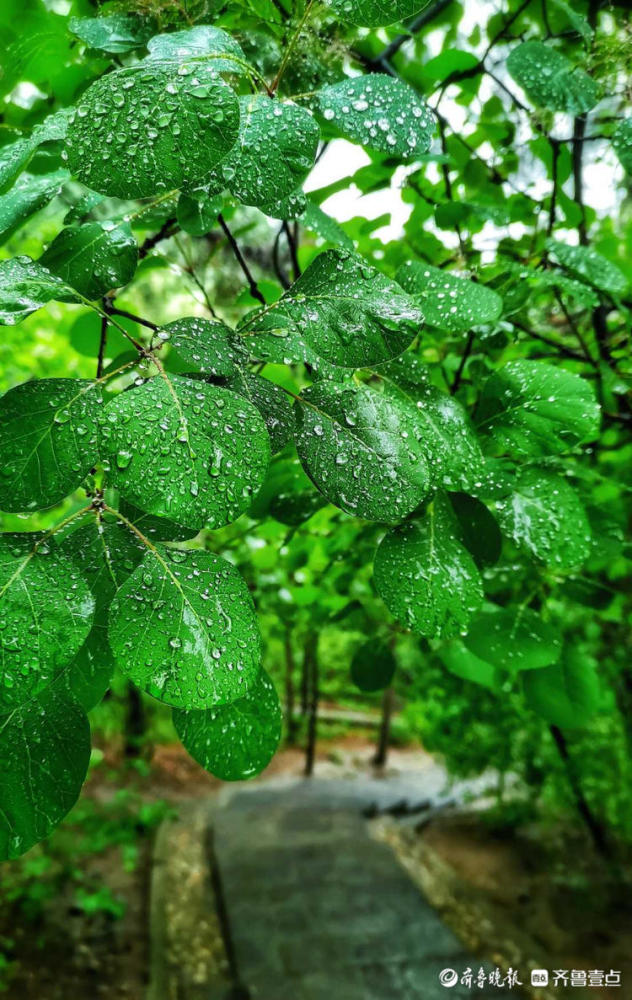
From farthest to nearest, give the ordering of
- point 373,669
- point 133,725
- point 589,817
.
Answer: point 133,725 < point 589,817 < point 373,669

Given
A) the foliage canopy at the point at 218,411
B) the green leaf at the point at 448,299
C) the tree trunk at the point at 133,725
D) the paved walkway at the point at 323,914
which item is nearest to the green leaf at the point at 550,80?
the foliage canopy at the point at 218,411

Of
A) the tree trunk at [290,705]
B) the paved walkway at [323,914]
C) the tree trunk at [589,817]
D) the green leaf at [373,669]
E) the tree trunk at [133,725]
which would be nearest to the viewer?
the green leaf at [373,669]

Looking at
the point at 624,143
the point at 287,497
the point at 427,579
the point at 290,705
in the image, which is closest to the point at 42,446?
the point at 427,579

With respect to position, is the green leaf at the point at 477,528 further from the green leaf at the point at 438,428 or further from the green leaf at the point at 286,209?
the green leaf at the point at 286,209

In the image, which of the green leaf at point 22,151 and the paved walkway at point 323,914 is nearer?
the green leaf at point 22,151

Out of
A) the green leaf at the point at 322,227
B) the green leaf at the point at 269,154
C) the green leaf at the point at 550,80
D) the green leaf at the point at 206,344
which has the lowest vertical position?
the green leaf at the point at 206,344

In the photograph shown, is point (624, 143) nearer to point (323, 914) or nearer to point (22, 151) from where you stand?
point (22, 151)

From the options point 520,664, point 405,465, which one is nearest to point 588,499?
point 520,664
